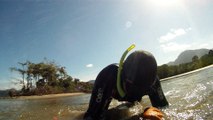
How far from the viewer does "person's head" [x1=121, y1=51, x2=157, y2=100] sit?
10.7ft

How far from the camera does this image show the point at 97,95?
12.8ft

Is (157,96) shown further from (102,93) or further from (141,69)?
(141,69)

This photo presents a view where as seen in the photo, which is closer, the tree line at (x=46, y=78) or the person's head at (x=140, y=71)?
the person's head at (x=140, y=71)

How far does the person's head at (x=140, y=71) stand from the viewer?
128 inches

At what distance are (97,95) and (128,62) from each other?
897mm

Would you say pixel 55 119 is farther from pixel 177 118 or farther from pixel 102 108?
pixel 177 118

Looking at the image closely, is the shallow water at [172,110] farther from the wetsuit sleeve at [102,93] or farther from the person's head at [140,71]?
the person's head at [140,71]

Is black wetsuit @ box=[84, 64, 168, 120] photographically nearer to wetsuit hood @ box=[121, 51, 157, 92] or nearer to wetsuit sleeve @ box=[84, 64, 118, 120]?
wetsuit sleeve @ box=[84, 64, 118, 120]

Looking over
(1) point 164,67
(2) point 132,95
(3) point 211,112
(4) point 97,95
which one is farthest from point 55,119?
(1) point 164,67

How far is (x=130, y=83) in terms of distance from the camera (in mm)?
3373

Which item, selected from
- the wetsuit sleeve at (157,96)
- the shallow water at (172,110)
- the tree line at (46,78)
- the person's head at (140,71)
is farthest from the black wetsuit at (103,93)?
the tree line at (46,78)

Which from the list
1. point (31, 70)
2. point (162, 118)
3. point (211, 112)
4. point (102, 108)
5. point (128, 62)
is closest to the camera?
point (211, 112)

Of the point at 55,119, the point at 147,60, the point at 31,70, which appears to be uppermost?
the point at 31,70

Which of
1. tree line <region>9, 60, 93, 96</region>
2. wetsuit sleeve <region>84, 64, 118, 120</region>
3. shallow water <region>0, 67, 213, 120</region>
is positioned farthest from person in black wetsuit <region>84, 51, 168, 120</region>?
tree line <region>9, 60, 93, 96</region>
